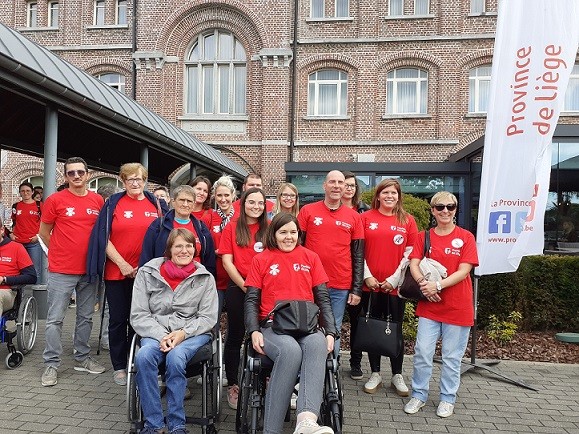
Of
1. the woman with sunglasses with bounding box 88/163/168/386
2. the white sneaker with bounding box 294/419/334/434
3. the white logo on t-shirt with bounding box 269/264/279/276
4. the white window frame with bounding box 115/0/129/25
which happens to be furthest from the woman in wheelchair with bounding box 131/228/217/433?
the white window frame with bounding box 115/0/129/25

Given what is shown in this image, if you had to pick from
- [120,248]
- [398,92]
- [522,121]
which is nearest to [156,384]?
[120,248]

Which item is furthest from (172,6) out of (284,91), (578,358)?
(578,358)

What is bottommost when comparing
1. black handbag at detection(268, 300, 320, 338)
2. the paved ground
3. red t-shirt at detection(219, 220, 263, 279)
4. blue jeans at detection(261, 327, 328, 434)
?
the paved ground

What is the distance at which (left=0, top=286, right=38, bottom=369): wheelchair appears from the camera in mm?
4891

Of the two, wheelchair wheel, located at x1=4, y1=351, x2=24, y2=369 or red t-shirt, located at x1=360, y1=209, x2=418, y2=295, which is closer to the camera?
red t-shirt, located at x1=360, y1=209, x2=418, y2=295

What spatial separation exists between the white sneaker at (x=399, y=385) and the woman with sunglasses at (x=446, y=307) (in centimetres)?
28

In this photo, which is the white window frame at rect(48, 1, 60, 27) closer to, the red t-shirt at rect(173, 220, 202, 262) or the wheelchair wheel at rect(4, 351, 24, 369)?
the wheelchair wheel at rect(4, 351, 24, 369)

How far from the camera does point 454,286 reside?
13.5ft

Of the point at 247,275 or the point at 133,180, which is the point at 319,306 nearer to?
the point at 247,275

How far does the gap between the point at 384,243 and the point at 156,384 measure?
7.21 feet

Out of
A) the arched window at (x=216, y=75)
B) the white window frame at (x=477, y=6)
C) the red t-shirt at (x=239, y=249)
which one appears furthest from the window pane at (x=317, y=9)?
the red t-shirt at (x=239, y=249)

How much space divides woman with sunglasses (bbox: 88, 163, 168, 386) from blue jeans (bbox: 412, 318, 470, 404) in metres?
2.49

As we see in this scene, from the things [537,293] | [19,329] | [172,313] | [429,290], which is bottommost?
[19,329]

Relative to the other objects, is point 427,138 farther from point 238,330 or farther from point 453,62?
point 238,330
